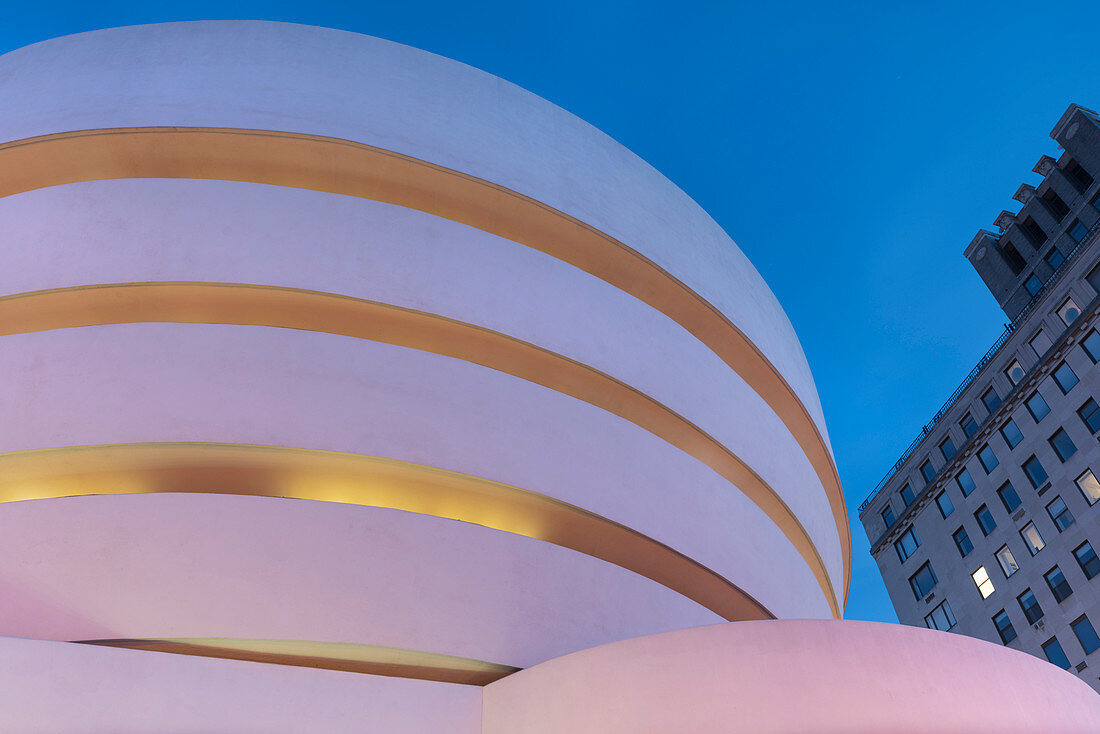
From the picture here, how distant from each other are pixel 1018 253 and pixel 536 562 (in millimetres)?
50705

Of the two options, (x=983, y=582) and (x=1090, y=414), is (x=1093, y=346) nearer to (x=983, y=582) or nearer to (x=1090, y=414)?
(x=1090, y=414)

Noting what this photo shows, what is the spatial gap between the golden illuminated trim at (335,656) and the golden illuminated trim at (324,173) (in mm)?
6549

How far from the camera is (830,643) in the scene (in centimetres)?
631

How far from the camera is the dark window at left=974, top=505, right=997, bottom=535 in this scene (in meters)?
36.1

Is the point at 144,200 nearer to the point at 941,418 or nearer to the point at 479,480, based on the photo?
the point at 479,480

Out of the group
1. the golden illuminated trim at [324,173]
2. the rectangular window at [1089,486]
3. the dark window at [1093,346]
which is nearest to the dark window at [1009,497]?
the rectangular window at [1089,486]

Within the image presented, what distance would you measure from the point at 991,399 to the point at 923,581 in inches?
373

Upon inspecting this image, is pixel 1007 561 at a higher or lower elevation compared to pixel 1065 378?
lower

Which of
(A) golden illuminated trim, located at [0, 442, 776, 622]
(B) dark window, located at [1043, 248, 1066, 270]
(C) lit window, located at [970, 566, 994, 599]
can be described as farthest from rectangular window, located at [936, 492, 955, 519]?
(A) golden illuminated trim, located at [0, 442, 776, 622]

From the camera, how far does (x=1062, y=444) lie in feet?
109

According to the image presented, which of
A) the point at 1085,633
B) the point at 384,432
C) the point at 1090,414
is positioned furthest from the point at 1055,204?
the point at 384,432

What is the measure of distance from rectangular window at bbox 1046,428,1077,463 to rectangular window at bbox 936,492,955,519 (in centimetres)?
637

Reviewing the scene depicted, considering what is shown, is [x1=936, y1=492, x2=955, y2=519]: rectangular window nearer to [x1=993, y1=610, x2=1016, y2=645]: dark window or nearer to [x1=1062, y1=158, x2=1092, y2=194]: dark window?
[x1=993, y1=610, x2=1016, y2=645]: dark window

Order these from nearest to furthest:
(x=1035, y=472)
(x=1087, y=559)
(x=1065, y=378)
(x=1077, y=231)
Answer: (x=1087, y=559)
(x=1065, y=378)
(x=1035, y=472)
(x=1077, y=231)
